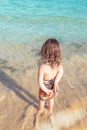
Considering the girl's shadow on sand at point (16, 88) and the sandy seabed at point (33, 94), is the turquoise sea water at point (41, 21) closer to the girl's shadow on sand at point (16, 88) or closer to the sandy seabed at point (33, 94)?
the sandy seabed at point (33, 94)

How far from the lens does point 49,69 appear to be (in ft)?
12.0

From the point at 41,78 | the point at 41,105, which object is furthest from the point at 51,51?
the point at 41,105

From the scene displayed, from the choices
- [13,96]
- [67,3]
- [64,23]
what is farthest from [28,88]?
[67,3]

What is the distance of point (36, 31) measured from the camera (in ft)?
28.9

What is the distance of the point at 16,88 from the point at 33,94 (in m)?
0.41

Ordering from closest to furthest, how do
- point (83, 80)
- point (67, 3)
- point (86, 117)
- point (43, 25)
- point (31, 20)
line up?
point (86, 117)
point (83, 80)
point (43, 25)
point (31, 20)
point (67, 3)

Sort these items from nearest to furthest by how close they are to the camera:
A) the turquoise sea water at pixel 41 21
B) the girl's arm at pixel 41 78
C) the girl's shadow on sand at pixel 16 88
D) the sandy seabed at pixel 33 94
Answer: the girl's arm at pixel 41 78 → the sandy seabed at pixel 33 94 → the girl's shadow on sand at pixel 16 88 → the turquoise sea water at pixel 41 21

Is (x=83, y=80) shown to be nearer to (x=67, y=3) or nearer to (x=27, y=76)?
(x=27, y=76)

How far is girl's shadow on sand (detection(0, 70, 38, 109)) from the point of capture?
4512 millimetres

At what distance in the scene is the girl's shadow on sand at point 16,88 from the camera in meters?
4.51

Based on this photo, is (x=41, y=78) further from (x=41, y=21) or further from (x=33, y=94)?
(x=41, y=21)

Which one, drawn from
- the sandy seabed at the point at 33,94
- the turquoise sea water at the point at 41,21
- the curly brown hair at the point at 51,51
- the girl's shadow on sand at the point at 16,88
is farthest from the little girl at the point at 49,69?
the turquoise sea water at the point at 41,21

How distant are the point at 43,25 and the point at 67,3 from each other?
18.0 feet

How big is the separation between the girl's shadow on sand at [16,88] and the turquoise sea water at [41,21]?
8.08 feet
